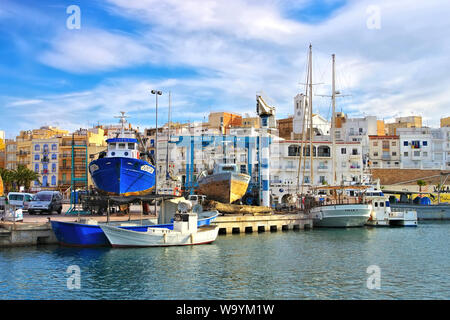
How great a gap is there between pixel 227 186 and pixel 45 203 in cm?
1876

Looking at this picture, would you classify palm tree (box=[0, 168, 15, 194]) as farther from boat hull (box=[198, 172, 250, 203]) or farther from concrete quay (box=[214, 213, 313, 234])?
concrete quay (box=[214, 213, 313, 234])

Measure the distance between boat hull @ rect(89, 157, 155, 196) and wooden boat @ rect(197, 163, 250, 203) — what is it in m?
10.2

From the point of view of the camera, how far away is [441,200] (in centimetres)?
6862

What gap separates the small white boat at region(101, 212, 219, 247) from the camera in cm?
2770

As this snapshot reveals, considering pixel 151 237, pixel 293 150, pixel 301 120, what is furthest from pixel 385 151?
pixel 151 237

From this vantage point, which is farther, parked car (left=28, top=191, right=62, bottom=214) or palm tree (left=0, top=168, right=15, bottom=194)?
palm tree (left=0, top=168, right=15, bottom=194)

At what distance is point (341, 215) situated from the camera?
43625 mm

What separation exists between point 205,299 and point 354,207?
1144 inches

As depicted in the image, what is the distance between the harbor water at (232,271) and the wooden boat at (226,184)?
17.1 meters

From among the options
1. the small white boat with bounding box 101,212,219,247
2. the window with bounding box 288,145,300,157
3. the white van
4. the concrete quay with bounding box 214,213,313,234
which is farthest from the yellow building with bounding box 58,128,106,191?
the small white boat with bounding box 101,212,219,247

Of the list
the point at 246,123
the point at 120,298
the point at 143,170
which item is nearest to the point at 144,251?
the point at 120,298

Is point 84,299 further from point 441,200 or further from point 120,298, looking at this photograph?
point 441,200

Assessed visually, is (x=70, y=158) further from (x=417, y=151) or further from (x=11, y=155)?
(x=417, y=151)

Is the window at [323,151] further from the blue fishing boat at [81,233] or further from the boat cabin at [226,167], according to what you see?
the blue fishing boat at [81,233]
